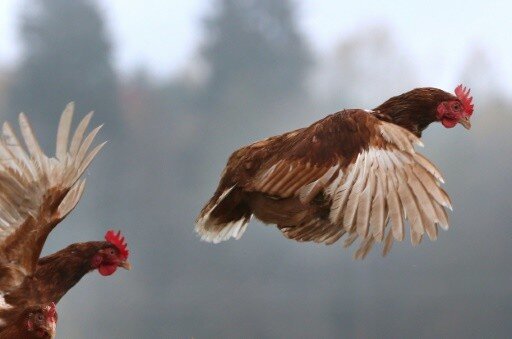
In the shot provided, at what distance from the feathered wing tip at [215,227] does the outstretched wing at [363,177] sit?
43 centimetres

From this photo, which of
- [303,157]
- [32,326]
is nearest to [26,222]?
[32,326]

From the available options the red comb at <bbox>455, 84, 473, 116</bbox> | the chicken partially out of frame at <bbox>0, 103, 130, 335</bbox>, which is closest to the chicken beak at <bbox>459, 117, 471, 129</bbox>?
the red comb at <bbox>455, 84, 473, 116</bbox>

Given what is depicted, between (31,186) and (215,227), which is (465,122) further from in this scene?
(31,186)

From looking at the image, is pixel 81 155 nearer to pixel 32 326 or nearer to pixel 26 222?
pixel 26 222

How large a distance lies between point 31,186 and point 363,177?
1.57 metres

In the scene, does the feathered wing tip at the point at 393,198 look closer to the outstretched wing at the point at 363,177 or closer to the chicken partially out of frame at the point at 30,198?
the outstretched wing at the point at 363,177

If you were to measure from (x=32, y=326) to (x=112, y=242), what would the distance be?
2.88 ft

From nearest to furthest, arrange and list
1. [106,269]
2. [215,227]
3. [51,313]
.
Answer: [51,313], [215,227], [106,269]

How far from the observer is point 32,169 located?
494cm

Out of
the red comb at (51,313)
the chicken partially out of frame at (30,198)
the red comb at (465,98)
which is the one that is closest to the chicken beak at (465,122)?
the red comb at (465,98)

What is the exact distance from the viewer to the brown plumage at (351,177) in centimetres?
454

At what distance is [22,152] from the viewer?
4926 millimetres

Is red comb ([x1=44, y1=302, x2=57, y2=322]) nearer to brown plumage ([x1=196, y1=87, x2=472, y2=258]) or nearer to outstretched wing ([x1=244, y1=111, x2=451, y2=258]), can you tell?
brown plumage ([x1=196, y1=87, x2=472, y2=258])

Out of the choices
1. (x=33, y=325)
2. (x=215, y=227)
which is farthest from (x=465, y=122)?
(x=33, y=325)
